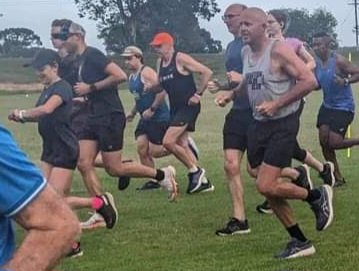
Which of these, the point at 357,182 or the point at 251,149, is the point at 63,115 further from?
the point at 357,182

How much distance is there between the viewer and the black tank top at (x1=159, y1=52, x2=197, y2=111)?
1172cm

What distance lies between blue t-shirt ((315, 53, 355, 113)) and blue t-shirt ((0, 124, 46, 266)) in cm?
935

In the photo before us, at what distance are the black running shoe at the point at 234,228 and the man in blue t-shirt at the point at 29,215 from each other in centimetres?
585

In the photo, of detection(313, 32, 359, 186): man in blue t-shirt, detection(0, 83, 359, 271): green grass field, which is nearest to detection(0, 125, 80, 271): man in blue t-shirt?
detection(0, 83, 359, 271): green grass field

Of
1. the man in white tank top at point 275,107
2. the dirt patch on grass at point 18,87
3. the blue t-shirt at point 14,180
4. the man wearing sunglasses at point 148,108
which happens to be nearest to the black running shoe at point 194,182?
the man wearing sunglasses at point 148,108

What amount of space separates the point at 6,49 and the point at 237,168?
8625 cm

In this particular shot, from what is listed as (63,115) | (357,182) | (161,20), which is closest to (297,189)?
(63,115)

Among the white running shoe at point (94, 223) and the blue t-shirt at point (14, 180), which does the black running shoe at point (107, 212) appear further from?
the blue t-shirt at point (14, 180)

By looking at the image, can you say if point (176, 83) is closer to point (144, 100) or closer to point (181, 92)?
point (181, 92)

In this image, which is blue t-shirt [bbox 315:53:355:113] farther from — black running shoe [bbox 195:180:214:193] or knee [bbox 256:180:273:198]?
knee [bbox 256:180:273:198]

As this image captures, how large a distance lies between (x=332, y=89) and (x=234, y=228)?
12.9 feet

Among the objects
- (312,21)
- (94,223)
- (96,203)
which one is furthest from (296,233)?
(312,21)

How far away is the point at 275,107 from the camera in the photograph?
754 cm

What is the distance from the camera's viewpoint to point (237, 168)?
363 inches
